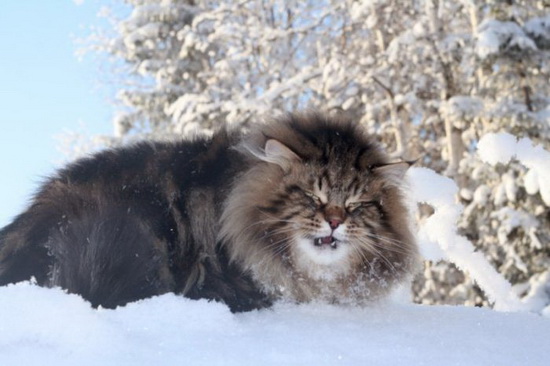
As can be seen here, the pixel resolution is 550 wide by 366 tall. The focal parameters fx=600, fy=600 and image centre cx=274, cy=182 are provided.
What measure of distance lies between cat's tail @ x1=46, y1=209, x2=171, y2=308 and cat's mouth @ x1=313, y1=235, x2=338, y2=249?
0.73 m

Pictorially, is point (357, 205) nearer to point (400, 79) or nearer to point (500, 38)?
point (500, 38)

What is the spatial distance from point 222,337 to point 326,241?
3.17 feet

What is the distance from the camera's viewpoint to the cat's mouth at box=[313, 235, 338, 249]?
2.87 meters

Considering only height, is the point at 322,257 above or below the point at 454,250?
above

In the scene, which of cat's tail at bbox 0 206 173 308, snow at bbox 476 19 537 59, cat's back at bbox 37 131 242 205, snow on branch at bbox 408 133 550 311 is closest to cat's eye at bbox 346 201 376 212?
cat's back at bbox 37 131 242 205

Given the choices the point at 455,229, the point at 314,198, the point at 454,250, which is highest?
the point at 314,198

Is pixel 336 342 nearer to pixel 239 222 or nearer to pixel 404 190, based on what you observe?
pixel 239 222

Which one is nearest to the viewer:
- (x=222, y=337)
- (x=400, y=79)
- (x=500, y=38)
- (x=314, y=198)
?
(x=222, y=337)

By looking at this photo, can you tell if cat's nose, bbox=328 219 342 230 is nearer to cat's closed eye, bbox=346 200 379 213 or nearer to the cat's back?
cat's closed eye, bbox=346 200 379 213

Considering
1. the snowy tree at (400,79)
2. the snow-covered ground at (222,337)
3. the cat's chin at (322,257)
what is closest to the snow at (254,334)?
the snow-covered ground at (222,337)

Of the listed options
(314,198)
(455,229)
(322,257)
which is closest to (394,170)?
(314,198)

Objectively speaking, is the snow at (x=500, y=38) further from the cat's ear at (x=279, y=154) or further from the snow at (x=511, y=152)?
the cat's ear at (x=279, y=154)

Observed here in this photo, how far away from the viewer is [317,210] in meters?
2.89

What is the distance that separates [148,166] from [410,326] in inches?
61.2
